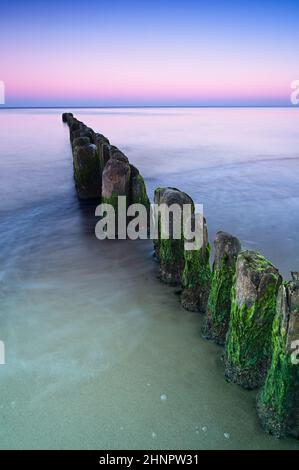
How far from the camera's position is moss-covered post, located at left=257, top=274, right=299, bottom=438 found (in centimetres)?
261

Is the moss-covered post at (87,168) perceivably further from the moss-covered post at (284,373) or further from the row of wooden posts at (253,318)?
the moss-covered post at (284,373)

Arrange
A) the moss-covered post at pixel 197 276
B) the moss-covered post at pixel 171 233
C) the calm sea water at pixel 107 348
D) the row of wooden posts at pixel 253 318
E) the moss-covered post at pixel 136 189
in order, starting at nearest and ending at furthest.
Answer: the row of wooden posts at pixel 253 318 < the calm sea water at pixel 107 348 < the moss-covered post at pixel 197 276 < the moss-covered post at pixel 171 233 < the moss-covered post at pixel 136 189

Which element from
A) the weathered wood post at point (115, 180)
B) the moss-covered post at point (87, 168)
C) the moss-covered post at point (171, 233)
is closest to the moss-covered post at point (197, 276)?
the moss-covered post at point (171, 233)

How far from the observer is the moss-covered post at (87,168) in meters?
9.24

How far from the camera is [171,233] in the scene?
4.94 meters

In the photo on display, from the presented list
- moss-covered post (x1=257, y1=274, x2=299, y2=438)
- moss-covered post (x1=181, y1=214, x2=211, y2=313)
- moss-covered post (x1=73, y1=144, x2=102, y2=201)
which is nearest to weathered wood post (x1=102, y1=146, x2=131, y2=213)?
moss-covered post (x1=73, y1=144, x2=102, y2=201)

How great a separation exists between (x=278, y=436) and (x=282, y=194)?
9.30 meters

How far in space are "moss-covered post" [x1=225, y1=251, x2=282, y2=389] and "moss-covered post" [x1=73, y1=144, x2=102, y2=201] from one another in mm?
6692

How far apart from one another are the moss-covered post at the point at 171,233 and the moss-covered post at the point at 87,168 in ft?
14.1

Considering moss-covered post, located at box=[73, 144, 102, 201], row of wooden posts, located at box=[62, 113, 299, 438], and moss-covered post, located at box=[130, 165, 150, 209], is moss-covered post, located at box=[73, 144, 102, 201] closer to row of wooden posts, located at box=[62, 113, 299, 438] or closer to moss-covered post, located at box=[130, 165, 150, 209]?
moss-covered post, located at box=[130, 165, 150, 209]

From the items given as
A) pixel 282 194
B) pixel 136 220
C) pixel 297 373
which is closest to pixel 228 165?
pixel 282 194

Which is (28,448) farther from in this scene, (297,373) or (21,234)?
(21,234)

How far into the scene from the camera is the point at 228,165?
17.0 m

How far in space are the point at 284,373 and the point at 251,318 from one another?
0.54 meters
